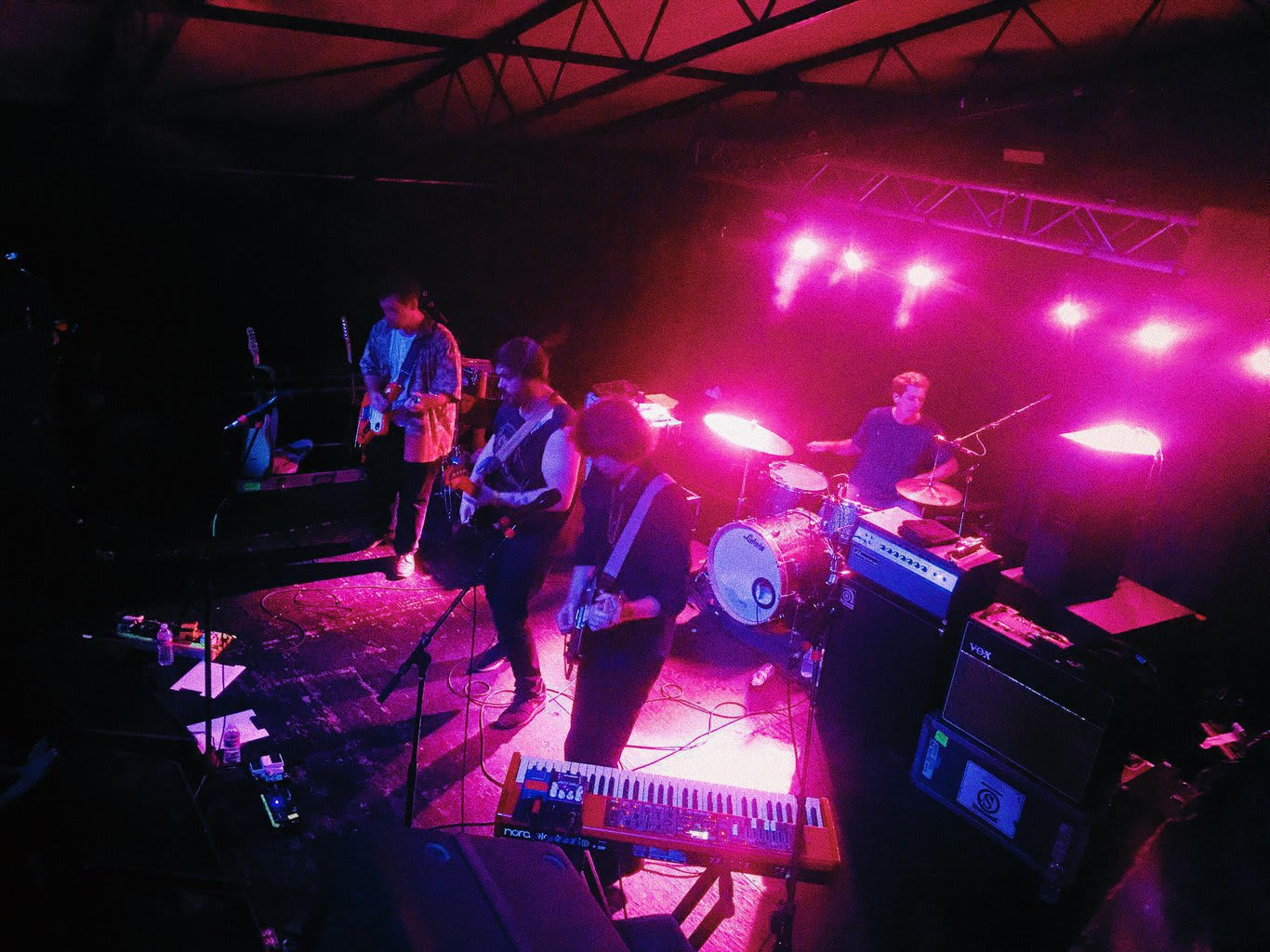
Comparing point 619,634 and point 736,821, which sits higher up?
point 619,634

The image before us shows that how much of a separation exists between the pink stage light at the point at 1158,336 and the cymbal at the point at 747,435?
8.59 feet

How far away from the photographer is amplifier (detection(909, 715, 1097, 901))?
10.7 feet

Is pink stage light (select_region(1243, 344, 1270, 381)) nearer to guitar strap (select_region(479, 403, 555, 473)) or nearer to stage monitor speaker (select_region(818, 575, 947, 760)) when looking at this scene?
stage monitor speaker (select_region(818, 575, 947, 760))

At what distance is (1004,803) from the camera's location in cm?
349

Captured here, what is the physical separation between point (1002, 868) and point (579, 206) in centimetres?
746

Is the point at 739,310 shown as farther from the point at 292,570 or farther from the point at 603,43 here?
the point at 292,570

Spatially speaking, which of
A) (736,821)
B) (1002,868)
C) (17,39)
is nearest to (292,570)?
(17,39)

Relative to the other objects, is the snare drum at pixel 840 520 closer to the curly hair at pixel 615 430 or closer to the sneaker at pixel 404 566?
the curly hair at pixel 615 430

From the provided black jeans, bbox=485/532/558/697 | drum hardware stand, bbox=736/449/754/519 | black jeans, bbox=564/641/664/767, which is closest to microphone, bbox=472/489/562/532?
black jeans, bbox=485/532/558/697

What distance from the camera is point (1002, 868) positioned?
3467mm

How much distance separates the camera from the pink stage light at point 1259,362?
462 cm

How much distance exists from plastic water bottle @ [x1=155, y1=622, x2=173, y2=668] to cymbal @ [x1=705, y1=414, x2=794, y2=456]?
375cm

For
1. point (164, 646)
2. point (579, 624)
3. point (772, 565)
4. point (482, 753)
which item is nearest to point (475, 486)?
point (482, 753)

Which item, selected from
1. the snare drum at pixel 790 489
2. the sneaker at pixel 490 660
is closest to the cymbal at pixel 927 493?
the snare drum at pixel 790 489
